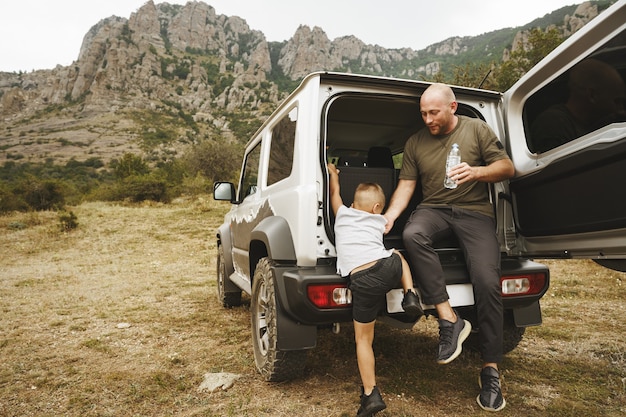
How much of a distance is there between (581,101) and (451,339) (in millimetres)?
1358

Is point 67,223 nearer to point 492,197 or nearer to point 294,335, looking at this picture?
point 294,335

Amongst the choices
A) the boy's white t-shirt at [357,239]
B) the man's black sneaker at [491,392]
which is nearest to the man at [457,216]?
the man's black sneaker at [491,392]

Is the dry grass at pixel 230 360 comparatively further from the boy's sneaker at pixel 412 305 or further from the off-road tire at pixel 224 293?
the boy's sneaker at pixel 412 305

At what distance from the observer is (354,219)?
2.14 m

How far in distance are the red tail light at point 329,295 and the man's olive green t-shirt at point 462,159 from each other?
2.84 ft

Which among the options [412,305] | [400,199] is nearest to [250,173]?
[400,199]

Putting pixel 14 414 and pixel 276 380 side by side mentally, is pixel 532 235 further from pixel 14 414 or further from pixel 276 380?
pixel 14 414

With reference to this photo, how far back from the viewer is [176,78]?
9244 centimetres

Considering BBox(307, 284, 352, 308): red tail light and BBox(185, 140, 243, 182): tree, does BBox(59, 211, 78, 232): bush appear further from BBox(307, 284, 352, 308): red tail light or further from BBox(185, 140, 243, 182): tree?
BBox(185, 140, 243, 182): tree

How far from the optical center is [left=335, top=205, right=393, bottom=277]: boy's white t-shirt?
6.70ft

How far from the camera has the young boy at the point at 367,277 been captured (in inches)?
79.0

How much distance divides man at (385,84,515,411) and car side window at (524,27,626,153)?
24 cm

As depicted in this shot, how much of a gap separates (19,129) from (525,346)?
85.8 meters

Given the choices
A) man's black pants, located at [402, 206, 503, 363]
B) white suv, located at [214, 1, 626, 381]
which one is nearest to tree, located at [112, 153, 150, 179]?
white suv, located at [214, 1, 626, 381]
